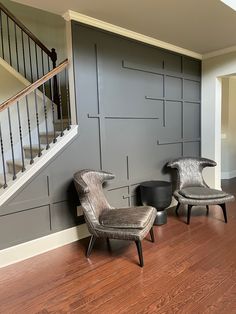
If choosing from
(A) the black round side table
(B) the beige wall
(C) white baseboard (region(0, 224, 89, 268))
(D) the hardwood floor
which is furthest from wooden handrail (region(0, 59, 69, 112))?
(B) the beige wall

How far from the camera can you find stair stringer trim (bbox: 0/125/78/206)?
2424 millimetres

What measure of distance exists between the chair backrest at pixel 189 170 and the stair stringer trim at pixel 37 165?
1725 mm

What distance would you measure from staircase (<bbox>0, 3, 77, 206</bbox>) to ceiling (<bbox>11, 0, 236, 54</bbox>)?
2.06 ft

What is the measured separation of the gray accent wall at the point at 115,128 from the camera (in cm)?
265

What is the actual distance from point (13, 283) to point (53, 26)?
14.0 feet

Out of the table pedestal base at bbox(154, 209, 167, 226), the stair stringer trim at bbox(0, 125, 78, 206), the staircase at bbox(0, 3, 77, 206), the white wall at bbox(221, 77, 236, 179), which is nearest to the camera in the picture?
the stair stringer trim at bbox(0, 125, 78, 206)

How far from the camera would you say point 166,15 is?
275 cm

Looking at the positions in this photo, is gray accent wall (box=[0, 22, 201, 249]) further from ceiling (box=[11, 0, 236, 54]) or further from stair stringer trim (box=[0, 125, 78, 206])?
ceiling (box=[11, 0, 236, 54])

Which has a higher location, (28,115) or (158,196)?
(28,115)

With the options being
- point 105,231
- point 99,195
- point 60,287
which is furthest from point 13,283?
point 99,195

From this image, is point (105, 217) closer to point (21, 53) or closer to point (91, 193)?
point (91, 193)

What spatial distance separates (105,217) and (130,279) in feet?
2.14

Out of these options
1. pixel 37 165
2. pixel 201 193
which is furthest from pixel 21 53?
pixel 201 193

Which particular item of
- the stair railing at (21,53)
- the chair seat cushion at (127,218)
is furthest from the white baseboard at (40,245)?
→ the stair railing at (21,53)
